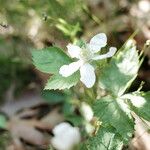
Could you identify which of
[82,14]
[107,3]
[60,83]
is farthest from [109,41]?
[60,83]

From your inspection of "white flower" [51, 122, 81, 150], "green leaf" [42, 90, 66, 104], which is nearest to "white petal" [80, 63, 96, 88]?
"white flower" [51, 122, 81, 150]

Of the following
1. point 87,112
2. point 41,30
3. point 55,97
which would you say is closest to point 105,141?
point 87,112

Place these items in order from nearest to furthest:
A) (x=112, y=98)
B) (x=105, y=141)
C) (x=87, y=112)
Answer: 1. (x=105, y=141)
2. (x=112, y=98)
3. (x=87, y=112)

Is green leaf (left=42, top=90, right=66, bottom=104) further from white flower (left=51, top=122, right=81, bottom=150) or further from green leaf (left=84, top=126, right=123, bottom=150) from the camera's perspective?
green leaf (left=84, top=126, right=123, bottom=150)

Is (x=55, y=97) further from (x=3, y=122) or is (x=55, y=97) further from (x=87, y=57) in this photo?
(x=87, y=57)

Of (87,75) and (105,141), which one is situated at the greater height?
(87,75)

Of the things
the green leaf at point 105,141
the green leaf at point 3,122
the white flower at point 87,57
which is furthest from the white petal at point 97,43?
the green leaf at point 3,122
